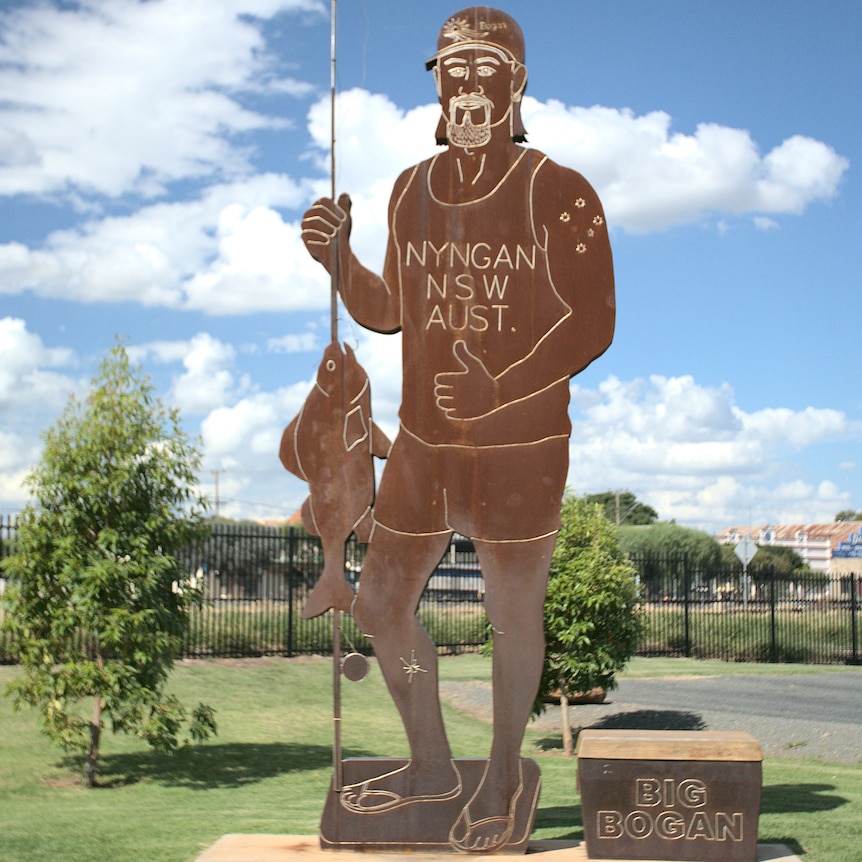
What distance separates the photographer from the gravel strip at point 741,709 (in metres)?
12.5

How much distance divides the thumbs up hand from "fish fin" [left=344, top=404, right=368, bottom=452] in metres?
0.50

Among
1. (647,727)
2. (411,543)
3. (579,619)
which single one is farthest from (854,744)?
(411,543)

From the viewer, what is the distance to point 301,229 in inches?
277

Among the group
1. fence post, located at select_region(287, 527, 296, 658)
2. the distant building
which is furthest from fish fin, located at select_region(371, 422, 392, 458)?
the distant building

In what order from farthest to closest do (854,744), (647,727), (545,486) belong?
(647,727)
(854,744)
(545,486)

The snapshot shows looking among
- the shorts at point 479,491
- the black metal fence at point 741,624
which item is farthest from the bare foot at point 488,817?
the black metal fence at point 741,624

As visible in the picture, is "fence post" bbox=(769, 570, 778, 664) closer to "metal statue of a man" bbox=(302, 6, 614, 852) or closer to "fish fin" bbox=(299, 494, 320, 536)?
"metal statue of a man" bbox=(302, 6, 614, 852)

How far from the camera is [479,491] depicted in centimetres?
655

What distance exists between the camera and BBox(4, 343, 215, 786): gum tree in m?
9.87

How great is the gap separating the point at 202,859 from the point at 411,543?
2.16 metres

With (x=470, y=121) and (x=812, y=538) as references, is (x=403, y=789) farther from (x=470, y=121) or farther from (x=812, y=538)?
(x=812, y=538)

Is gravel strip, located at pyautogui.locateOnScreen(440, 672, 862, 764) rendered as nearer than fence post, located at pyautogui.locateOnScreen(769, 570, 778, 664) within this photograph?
Yes

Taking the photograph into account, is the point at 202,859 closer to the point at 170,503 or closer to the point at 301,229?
the point at 301,229

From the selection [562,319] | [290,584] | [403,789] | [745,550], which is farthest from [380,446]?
[745,550]
